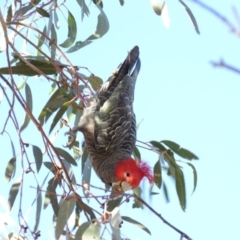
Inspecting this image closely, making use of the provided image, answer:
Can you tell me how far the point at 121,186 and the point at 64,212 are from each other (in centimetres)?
49

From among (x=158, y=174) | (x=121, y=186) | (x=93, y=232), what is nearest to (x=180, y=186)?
(x=158, y=174)

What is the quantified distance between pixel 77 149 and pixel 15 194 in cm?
43

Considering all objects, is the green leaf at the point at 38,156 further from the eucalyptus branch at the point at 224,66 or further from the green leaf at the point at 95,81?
the eucalyptus branch at the point at 224,66

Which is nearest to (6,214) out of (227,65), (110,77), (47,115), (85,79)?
(47,115)

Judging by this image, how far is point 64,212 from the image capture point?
1.51 metres

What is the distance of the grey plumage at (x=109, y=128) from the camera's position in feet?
6.80

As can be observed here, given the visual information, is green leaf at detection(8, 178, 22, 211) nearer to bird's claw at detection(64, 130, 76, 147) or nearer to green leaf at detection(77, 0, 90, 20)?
bird's claw at detection(64, 130, 76, 147)

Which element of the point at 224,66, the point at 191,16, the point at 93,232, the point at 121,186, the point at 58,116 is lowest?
the point at 224,66

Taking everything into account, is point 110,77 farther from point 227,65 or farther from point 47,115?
point 227,65

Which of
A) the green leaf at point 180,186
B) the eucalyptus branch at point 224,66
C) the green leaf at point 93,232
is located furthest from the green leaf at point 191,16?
the eucalyptus branch at point 224,66

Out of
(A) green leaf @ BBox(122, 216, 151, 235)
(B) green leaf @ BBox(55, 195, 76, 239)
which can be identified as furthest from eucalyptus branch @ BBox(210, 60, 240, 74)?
(A) green leaf @ BBox(122, 216, 151, 235)

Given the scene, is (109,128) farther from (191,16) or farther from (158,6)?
(191,16)

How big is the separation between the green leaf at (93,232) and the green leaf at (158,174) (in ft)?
1.98

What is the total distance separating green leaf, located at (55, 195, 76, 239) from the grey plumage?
563 millimetres
